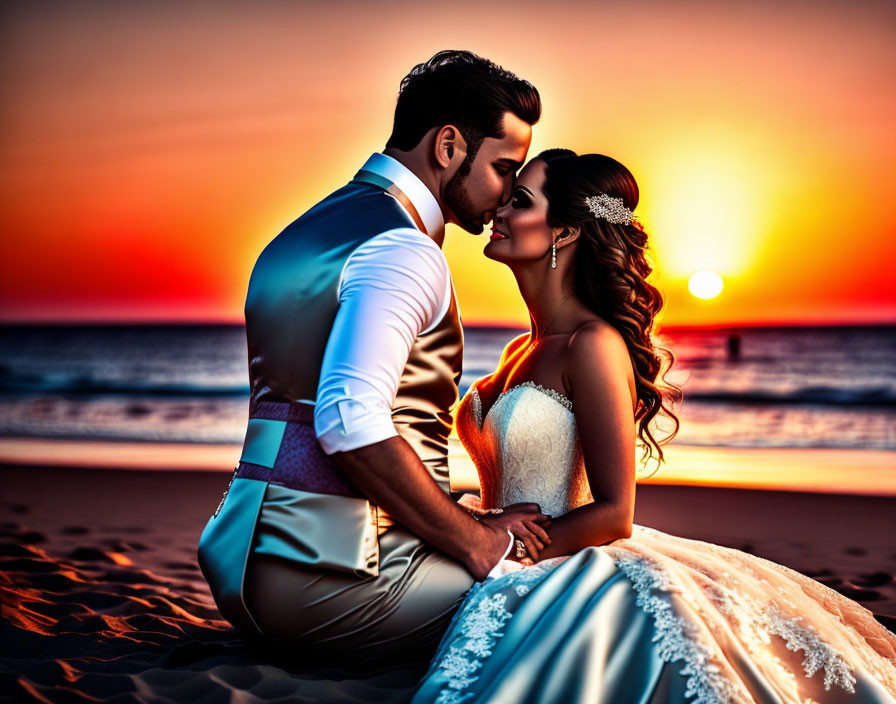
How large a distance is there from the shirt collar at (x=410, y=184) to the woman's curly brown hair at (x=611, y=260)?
2.19ft

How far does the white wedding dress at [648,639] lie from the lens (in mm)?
1993

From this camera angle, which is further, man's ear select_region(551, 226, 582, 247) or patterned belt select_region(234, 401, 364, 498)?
man's ear select_region(551, 226, 582, 247)

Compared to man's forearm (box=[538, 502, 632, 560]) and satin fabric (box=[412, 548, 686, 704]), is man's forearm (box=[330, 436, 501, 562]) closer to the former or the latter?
satin fabric (box=[412, 548, 686, 704])

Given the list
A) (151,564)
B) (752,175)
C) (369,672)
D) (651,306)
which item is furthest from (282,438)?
(752,175)

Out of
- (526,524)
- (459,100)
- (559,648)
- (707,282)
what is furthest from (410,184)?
(707,282)

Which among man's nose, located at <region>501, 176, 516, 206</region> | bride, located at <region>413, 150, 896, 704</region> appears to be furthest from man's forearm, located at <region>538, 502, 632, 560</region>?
man's nose, located at <region>501, 176, 516, 206</region>

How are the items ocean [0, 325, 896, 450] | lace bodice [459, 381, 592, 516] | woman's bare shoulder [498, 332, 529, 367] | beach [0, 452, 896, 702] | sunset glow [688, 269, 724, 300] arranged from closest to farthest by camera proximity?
beach [0, 452, 896, 702] → lace bodice [459, 381, 592, 516] → woman's bare shoulder [498, 332, 529, 367] → ocean [0, 325, 896, 450] → sunset glow [688, 269, 724, 300]

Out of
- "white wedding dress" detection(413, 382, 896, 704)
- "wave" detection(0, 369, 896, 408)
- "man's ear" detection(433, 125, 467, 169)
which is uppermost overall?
"man's ear" detection(433, 125, 467, 169)

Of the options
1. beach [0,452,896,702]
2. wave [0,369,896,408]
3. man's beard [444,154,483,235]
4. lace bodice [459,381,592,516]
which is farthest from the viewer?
wave [0,369,896,408]

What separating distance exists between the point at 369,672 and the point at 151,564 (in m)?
3.55

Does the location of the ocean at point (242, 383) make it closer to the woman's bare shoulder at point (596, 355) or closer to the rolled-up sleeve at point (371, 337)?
the woman's bare shoulder at point (596, 355)

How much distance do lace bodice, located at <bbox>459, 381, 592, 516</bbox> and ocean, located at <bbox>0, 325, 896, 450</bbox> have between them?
7.87 feet

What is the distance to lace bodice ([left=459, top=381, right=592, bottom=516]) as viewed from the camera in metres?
2.88

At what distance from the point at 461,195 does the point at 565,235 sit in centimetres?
56
